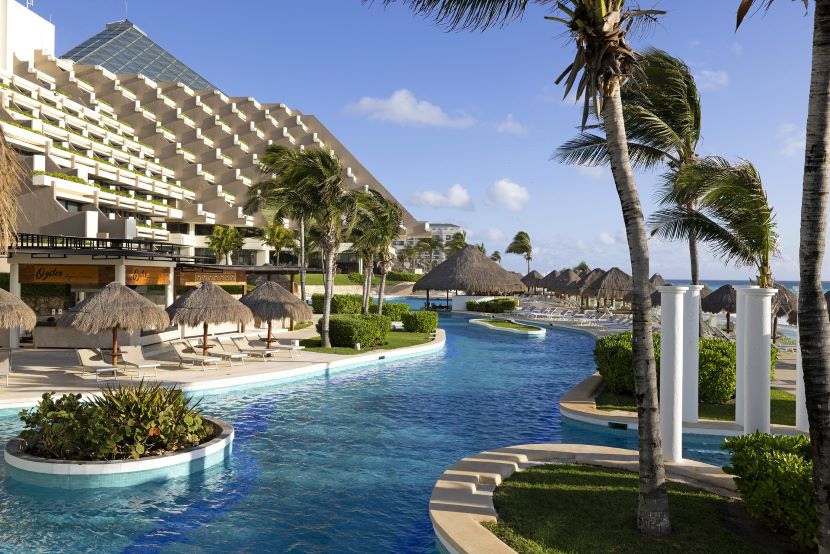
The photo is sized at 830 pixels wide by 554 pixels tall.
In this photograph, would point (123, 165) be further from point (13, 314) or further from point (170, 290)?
point (13, 314)

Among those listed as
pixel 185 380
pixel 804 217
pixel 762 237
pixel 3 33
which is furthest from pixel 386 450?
pixel 3 33

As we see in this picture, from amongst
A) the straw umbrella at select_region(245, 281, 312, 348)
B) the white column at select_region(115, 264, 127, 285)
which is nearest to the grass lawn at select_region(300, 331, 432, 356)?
the straw umbrella at select_region(245, 281, 312, 348)

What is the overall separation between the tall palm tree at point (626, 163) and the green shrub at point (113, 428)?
669 centimetres

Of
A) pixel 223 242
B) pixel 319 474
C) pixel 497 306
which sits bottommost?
pixel 319 474

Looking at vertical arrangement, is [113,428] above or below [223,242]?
below

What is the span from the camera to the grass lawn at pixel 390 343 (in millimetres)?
20328

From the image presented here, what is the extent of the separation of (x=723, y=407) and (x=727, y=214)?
14.1 feet

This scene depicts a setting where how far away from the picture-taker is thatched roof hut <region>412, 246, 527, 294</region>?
3903cm

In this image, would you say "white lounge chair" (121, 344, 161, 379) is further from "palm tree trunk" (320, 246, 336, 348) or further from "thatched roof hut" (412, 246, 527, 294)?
"thatched roof hut" (412, 246, 527, 294)

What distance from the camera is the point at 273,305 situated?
20.0 m

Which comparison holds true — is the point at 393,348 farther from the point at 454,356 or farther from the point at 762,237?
the point at 762,237

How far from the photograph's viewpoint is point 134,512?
725 centimetres

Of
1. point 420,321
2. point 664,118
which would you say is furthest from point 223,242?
point 664,118

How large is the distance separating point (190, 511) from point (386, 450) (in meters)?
3.52
